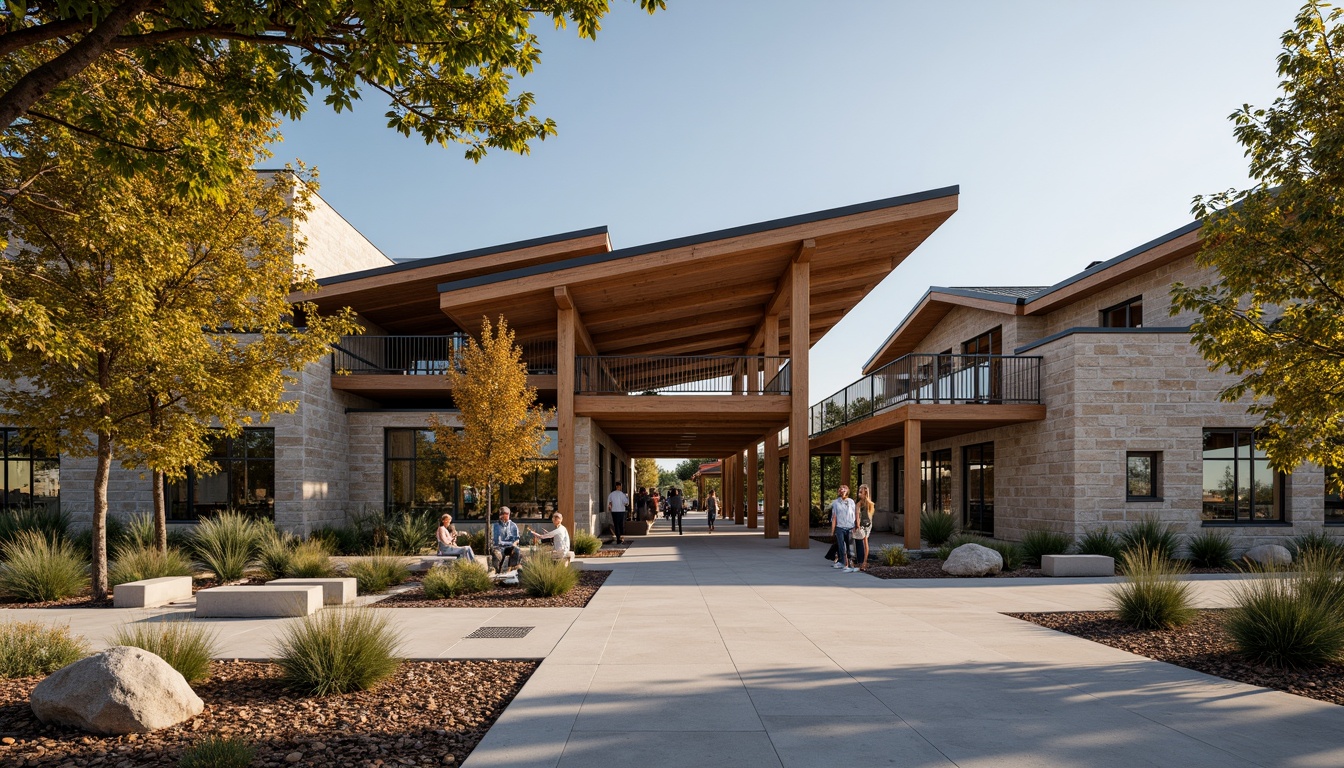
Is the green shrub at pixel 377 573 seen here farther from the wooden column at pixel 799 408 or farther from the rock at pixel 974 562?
the wooden column at pixel 799 408

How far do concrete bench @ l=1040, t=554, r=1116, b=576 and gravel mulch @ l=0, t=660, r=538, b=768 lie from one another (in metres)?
10.6

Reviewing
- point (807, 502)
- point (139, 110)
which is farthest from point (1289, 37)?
point (807, 502)

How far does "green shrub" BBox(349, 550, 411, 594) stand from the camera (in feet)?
39.9

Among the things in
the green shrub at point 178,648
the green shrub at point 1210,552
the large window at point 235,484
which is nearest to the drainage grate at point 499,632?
the green shrub at point 178,648

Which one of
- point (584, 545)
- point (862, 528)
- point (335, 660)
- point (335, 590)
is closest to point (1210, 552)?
point (862, 528)

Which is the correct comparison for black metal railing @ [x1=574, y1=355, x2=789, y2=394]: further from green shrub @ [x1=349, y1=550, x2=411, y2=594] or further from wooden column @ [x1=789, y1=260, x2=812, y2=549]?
green shrub @ [x1=349, y1=550, x2=411, y2=594]

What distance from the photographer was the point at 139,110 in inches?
276

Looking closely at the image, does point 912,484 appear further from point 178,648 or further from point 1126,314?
point 178,648

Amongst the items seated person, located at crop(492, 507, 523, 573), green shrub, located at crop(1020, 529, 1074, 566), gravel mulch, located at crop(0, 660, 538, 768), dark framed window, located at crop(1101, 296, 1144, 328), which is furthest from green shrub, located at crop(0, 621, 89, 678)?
dark framed window, located at crop(1101, 296, 1144, 328)

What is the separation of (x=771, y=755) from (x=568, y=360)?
15.5 metres

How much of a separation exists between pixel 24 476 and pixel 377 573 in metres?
13.0

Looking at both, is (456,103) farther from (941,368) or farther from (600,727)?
(941,368)

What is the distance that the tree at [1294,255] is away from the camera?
777 cm

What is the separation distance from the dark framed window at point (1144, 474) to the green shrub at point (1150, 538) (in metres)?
0.87
